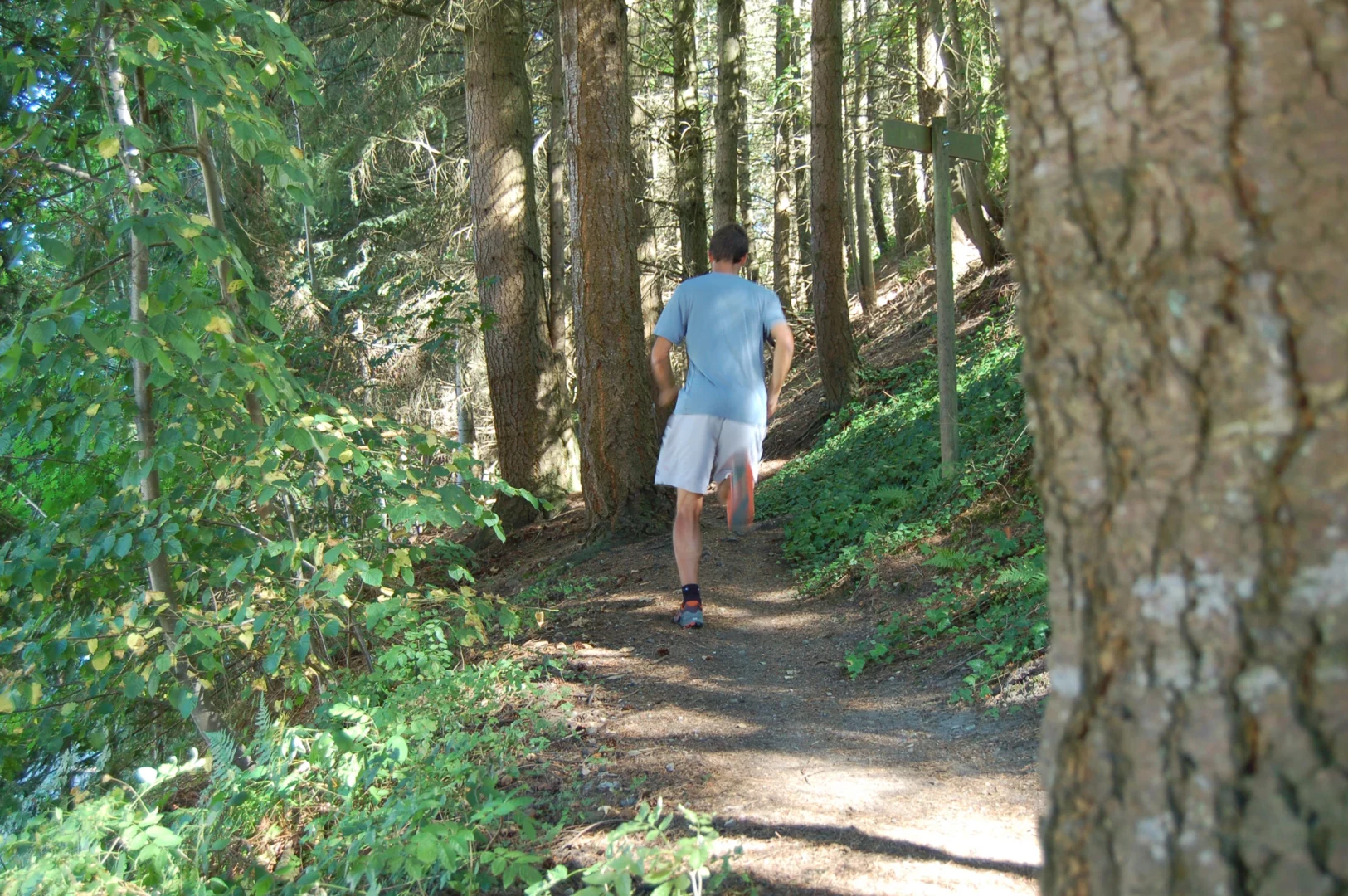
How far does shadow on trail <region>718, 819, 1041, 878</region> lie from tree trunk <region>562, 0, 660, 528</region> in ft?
15.8

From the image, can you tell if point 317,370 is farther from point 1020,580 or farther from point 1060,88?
point 1060,88

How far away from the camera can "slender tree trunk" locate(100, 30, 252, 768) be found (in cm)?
382

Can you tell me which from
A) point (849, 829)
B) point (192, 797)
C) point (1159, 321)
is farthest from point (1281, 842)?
point (192, 797)

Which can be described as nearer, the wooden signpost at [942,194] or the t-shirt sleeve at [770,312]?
the t-shirt sleeve at [770,312]

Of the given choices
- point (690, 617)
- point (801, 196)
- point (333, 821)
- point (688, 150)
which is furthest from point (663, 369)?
point (801, 196)

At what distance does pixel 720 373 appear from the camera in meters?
5.34

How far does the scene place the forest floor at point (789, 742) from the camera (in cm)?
294

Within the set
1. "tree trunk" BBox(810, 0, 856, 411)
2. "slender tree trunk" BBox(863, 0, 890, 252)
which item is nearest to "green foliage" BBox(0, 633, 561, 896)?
"tree trunk" BBox(810, 0, 856, 411)

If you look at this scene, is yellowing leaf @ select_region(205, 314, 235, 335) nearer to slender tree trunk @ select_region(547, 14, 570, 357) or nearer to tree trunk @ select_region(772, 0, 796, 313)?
slender tree trunk @ select_region(547, 14, 570, 357)

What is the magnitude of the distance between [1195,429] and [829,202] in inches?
463

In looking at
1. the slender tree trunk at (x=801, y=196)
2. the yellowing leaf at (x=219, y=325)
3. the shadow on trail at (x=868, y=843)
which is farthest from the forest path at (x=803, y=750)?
the slender tree trunk at (x=801, y=196)

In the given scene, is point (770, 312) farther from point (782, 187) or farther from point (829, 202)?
point (782, 187)

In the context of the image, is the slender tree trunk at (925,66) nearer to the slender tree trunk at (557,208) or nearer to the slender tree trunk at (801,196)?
the slender tree trunk at (557,208)

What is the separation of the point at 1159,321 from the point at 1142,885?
0.78 m
